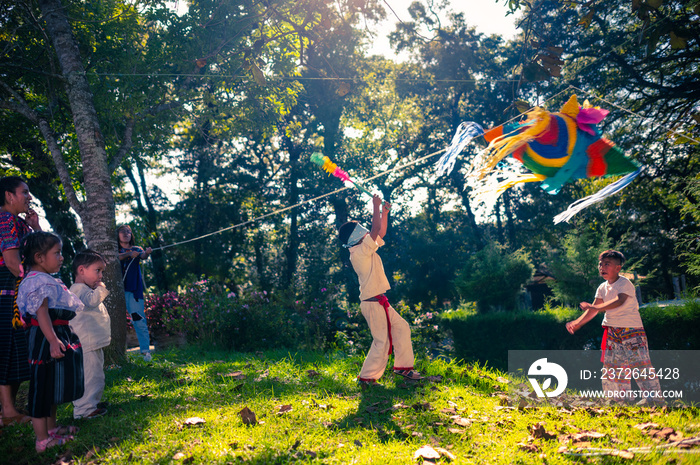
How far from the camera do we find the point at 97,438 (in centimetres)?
313

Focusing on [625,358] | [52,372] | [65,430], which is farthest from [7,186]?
[625,358]

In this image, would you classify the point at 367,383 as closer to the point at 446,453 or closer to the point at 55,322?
the point at 446,453

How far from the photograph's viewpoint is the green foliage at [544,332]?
26.4 feet

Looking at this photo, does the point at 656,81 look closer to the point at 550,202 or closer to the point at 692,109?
the point at 692,109

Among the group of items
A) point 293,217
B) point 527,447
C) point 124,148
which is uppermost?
point 293,217

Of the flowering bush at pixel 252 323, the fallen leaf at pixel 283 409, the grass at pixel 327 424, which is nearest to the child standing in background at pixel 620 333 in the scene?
the grass at pixel 327 424

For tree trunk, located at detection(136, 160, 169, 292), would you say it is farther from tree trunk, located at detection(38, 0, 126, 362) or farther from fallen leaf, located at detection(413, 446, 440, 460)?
fallen leaf, located at detection(413, 446, 440, 460)

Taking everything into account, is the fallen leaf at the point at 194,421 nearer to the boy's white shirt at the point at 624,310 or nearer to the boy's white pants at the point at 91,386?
the boy's white pants at the point at 91,386

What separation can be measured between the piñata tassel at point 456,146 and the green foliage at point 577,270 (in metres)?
8.60

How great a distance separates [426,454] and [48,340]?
2.78m

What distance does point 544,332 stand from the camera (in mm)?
9820

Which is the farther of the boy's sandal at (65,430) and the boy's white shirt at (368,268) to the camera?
the boy's white shirt at (368,268)

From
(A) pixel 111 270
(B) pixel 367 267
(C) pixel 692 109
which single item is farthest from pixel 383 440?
(C) pixel 692 109

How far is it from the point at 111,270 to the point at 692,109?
46.9ft
